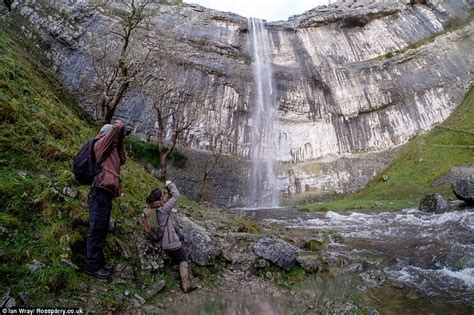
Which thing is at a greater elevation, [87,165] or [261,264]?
[87,165]

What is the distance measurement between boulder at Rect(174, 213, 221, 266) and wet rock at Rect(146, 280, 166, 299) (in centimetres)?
132

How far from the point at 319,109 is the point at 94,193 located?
128ft

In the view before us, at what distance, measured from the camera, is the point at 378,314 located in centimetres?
741

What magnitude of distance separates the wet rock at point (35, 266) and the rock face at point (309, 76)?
29.1 meters

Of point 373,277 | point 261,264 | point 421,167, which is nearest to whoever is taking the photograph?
point 261,264

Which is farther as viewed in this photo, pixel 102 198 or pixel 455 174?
pixel 455 174

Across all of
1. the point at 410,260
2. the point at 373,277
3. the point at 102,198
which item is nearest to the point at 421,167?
the point at 410,260

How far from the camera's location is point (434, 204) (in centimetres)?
2180

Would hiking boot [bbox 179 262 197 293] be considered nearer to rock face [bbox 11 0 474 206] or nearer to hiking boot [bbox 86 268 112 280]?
hiking boot [bbox 86 268 112 280]

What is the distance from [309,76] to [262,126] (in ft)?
29.9

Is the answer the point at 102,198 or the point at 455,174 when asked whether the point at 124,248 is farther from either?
the point at 455,174

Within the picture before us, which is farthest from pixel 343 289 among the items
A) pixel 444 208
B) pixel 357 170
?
pixel 357 170

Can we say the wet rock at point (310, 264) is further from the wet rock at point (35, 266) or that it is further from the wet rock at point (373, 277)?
the wet rock at point (35, 266)

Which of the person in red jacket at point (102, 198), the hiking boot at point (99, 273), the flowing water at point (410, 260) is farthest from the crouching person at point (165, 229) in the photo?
the flowing water at point (410, 260)
